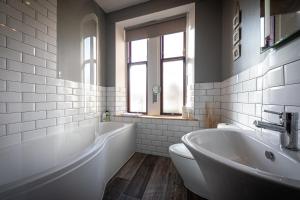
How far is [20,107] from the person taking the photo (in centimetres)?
125

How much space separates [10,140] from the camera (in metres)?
1.18

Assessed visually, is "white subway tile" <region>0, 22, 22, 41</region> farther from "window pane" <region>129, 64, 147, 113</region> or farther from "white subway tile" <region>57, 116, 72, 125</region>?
"window pane" <region>129, 64, 147, 113</region>

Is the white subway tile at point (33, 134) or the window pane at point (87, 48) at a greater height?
the window pane at point (87, 48)

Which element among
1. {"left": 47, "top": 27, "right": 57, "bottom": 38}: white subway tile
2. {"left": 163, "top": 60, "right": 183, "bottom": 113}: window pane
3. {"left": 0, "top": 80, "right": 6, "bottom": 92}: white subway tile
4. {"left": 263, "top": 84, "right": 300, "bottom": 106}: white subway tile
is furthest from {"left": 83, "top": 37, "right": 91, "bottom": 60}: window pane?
{"left": 263, "top": 84, "right": 300, "bottom": 106}: white subway tile

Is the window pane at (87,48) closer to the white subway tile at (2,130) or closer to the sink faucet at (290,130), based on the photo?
the white subway tile at (2,130)

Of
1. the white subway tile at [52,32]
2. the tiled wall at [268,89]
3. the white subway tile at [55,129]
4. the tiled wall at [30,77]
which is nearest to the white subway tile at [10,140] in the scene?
the tiled wall at [30,77]

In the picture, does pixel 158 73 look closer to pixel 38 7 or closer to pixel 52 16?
pixel 52 16

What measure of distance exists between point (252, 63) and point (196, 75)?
91 cm

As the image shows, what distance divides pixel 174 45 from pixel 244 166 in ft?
8.19

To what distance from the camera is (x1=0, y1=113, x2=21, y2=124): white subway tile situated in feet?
3.71

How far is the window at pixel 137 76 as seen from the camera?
9.02 ft

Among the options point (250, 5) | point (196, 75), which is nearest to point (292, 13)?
point (250, 5)

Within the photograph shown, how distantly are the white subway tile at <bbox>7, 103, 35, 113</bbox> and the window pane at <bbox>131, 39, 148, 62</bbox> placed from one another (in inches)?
75.5

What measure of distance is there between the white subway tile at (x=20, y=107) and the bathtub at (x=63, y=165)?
306 mm
